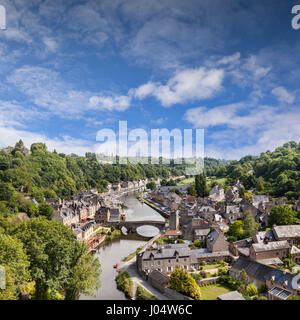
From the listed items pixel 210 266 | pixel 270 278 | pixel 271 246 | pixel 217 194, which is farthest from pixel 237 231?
pixel 217 194

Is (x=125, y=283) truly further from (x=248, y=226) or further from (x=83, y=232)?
(x=248, y=226)

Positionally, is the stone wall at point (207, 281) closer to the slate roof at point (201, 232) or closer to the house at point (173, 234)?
the slate roof at point (201, 232)

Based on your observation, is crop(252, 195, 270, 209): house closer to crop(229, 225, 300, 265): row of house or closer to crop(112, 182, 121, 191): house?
crop(229, 225, 300, 265): row of house

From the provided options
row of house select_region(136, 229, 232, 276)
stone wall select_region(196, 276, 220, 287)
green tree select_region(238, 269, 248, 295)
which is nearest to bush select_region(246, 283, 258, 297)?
green tree select_region(238, 269, 248, 295)
